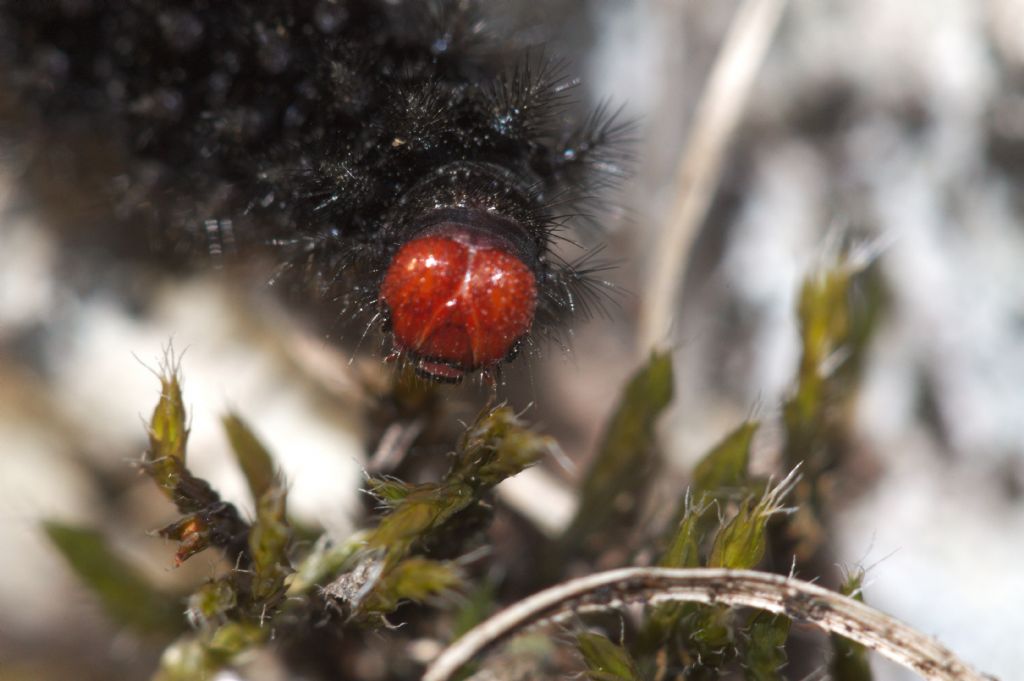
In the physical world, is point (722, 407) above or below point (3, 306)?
below

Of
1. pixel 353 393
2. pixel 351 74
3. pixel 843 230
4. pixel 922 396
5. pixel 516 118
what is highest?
pixel 351 74

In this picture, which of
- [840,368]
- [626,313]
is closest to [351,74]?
[626,313]

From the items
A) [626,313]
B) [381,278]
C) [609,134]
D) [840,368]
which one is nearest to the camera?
[381,278]

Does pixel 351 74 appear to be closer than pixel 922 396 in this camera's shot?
Yes

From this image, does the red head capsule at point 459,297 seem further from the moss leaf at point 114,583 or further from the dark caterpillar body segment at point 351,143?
the moss leaf at point 114,583

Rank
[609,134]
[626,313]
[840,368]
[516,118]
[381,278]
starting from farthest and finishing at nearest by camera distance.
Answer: [626,313], [840,368], [609,134], [516,118], [381,278]

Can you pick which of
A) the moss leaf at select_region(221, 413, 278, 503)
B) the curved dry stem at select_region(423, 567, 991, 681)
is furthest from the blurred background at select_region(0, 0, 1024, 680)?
the curved dry stem at select_region(423, 567, 991, 681)

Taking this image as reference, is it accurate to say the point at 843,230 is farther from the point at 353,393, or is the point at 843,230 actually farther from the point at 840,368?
the point at 353,393

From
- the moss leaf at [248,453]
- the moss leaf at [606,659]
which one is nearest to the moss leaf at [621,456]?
the moss leaf at [606,659]
